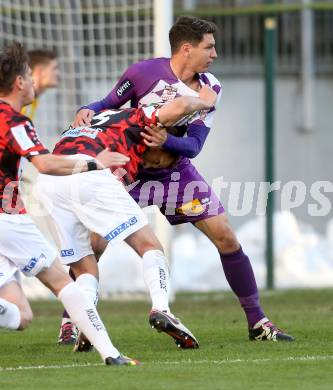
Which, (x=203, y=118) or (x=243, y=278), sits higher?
(x=203, y=118)

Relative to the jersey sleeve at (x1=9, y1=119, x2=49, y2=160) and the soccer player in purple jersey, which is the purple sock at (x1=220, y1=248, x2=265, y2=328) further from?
the jersey sleeve at (x1=9, y1=119, x2=49, y2=160)

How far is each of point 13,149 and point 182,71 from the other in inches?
95.2

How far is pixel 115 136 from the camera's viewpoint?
7992mm

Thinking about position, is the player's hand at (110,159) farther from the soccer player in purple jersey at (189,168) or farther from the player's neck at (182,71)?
the player's neck at (182,71)

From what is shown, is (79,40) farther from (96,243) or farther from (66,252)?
(66,252)

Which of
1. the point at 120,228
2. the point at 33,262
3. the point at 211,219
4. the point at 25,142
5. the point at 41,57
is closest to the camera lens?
the point at 25,142

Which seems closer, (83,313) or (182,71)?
(83,313)

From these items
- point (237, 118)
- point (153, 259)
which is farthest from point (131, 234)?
point (237, 118)

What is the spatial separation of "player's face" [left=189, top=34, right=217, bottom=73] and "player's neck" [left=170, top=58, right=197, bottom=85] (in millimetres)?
63

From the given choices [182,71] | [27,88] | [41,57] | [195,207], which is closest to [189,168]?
[195,207]

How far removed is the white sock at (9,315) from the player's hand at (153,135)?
5.01ft

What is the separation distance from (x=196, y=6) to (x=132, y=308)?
11.4 metres

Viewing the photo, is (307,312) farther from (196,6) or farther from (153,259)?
(196,6)

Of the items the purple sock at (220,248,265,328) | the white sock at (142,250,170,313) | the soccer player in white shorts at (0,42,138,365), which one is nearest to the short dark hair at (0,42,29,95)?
the soccer player in white shorts at (0,42,138,365)
